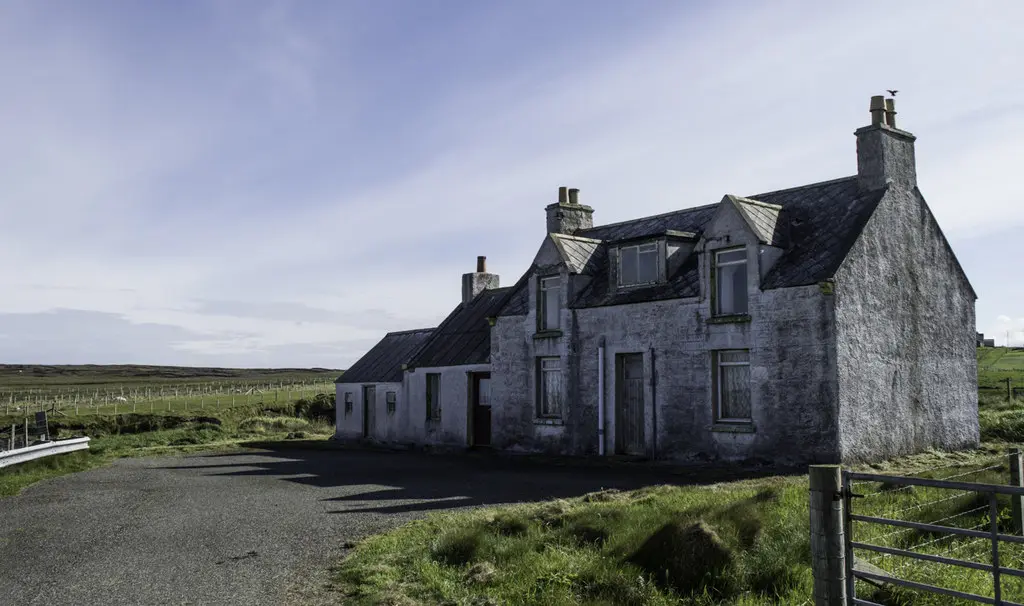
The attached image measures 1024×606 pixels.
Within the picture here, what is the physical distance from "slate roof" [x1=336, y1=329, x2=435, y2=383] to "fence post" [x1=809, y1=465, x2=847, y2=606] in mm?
28788

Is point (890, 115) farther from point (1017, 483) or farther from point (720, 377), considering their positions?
point (1017, 483)

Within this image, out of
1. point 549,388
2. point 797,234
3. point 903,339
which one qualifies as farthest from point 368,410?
point 903,339

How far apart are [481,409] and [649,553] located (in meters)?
21.1

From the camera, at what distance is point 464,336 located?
3356cm

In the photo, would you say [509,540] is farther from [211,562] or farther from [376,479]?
[376,479]

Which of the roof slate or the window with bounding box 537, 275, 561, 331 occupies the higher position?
the roof slate

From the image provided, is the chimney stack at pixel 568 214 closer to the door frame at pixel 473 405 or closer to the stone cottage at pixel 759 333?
the stone cottage at pixel 759 333

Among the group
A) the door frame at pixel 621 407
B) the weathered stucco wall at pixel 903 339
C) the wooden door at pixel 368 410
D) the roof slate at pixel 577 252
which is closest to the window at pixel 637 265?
the roof slate at pixel 577 252

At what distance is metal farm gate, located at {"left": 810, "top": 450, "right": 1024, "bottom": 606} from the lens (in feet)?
22.6

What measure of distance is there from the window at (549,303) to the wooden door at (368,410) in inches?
472

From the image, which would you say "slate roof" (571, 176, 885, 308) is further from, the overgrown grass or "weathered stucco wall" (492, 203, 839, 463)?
the overgrown grass

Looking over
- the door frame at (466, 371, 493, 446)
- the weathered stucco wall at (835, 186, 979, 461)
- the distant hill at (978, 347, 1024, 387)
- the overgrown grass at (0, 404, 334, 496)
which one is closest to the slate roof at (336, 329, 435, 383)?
the overgrown grass at (0, 404, 334, 496)

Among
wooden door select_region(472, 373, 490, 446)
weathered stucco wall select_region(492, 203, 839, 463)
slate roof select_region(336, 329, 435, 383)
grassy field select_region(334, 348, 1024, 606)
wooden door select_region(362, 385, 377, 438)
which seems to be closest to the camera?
grassy field select_region(334, 348, 1024, 606)

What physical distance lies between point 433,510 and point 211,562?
4842 millimetres
